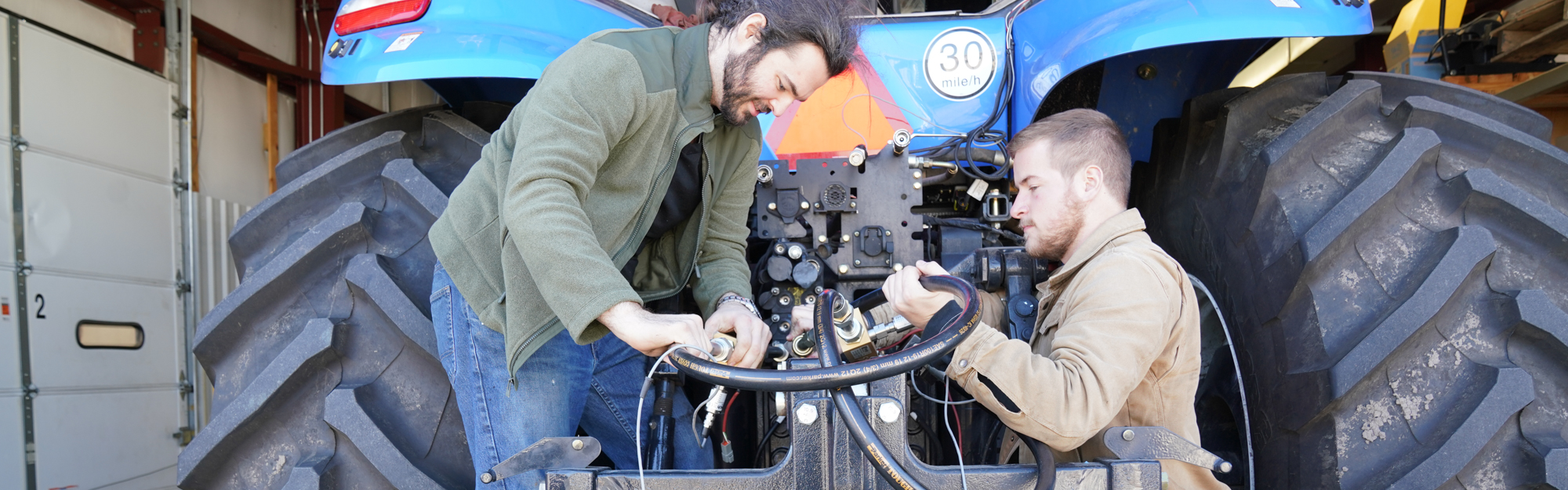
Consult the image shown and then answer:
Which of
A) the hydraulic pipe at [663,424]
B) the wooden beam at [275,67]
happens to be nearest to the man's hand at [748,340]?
the hydraulic pipe at [663,424]

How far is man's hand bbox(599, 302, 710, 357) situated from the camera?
53.4 inches

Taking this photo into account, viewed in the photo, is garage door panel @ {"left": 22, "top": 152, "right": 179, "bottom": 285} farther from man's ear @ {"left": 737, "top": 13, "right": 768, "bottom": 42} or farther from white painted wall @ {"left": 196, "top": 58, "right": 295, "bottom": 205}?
man's ear @ {"left": 737, "top": 13, "right": 768, "bottom": 42}

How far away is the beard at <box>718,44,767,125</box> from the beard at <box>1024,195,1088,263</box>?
602 mm

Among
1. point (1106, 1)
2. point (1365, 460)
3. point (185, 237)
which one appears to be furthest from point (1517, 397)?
point (185, 237)

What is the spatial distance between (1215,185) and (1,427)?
423 centimetres

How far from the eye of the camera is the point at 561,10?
2.10 metres

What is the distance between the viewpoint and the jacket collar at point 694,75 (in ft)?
5.65

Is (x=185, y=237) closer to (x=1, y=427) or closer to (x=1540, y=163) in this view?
(x=1, y=427)

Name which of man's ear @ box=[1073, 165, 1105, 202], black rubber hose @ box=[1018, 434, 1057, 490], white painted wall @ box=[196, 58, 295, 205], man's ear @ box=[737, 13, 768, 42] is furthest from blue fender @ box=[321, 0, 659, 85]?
white painted wall @ box=[196, 58, 295, 205]

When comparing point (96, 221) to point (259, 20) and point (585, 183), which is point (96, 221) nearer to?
point (259, 20)

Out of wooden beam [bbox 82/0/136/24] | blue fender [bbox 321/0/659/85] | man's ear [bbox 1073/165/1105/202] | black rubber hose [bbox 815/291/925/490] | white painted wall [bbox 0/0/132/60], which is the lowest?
black rubber hose [bbox 815/291/925/490]

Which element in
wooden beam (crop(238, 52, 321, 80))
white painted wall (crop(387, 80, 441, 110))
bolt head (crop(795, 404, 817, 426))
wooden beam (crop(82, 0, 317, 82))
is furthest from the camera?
white painted wall (crop(387, 80, 441, 110))

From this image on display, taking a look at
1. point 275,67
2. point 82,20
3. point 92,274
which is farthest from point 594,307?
point 275,67

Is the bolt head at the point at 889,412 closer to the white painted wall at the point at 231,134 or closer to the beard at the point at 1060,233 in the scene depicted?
the beard at the point at 1060,233
